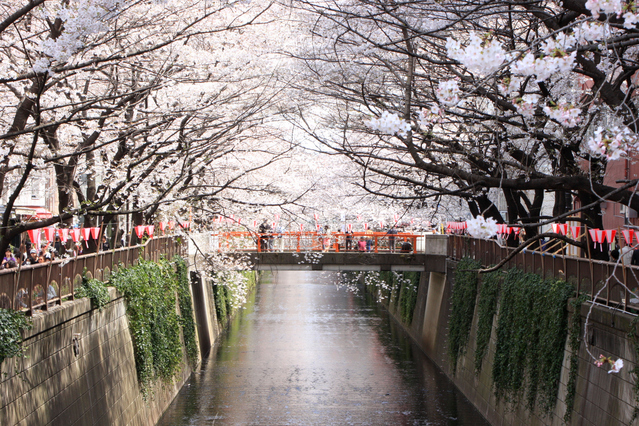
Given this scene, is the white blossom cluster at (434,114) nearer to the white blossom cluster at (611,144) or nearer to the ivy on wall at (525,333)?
the white blossom cluster at (611,144)

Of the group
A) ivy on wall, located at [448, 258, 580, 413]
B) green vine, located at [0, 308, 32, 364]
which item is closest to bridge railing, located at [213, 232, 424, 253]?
ivy on wall, located at [448, 258, 580, 413]

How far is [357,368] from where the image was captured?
81.7ft

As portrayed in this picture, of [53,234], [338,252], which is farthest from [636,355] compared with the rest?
[338,252]

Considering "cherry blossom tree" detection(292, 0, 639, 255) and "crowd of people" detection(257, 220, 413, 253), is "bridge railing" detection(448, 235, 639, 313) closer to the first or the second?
"cherry blossom tree" detection(292, 0, 639, 255)

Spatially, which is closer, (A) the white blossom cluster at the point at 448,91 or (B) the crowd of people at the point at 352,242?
(A) the white blossom cluster at the point at 448,91

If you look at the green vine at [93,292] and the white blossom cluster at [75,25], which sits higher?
→ the white blossom cluster at [75,25]

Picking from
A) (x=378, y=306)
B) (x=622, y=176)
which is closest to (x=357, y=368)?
(x=622, y=176)

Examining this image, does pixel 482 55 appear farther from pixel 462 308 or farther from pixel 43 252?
pixel 462 308

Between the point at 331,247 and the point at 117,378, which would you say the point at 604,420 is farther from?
the point at 331,247

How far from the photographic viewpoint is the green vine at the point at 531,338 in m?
13.2

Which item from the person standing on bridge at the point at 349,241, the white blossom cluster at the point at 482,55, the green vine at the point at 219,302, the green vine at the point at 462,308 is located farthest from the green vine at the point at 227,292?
the white blossom cluster at the point at 482,55

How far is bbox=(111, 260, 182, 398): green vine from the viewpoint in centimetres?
1638

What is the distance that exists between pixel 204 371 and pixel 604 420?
16215 millimetres

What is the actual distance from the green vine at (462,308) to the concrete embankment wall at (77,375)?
9.72 meters
